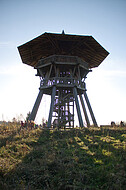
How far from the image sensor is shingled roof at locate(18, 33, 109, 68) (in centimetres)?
1484

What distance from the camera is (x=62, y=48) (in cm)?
1728

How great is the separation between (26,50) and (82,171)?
575 inches

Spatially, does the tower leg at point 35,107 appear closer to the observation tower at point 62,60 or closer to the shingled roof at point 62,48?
the observation tower at point 62,60

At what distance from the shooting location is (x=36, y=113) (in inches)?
667

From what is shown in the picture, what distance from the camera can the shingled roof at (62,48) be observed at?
14836 millimetres

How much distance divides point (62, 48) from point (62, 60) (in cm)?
143

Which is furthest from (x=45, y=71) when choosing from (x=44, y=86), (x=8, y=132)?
(x=8, y=132)

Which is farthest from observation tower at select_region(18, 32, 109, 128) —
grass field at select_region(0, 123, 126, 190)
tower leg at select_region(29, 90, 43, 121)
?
grass field at select_region(0, 123, 126, 190)

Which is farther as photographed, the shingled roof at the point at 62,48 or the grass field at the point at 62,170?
the shingled roof at the point at 62,48

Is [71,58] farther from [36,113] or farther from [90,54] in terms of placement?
[36,113]

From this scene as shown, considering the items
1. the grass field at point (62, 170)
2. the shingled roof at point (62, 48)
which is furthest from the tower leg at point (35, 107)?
the grass field at point (62, 170)

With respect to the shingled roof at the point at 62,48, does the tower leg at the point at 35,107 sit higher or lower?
lower

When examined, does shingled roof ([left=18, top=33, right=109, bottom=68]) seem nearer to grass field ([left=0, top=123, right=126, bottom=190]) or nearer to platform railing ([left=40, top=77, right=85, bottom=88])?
platform railing ([left=40, top=77, right=85, bottom=88])

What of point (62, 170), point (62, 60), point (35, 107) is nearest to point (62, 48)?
point (62, 60)
